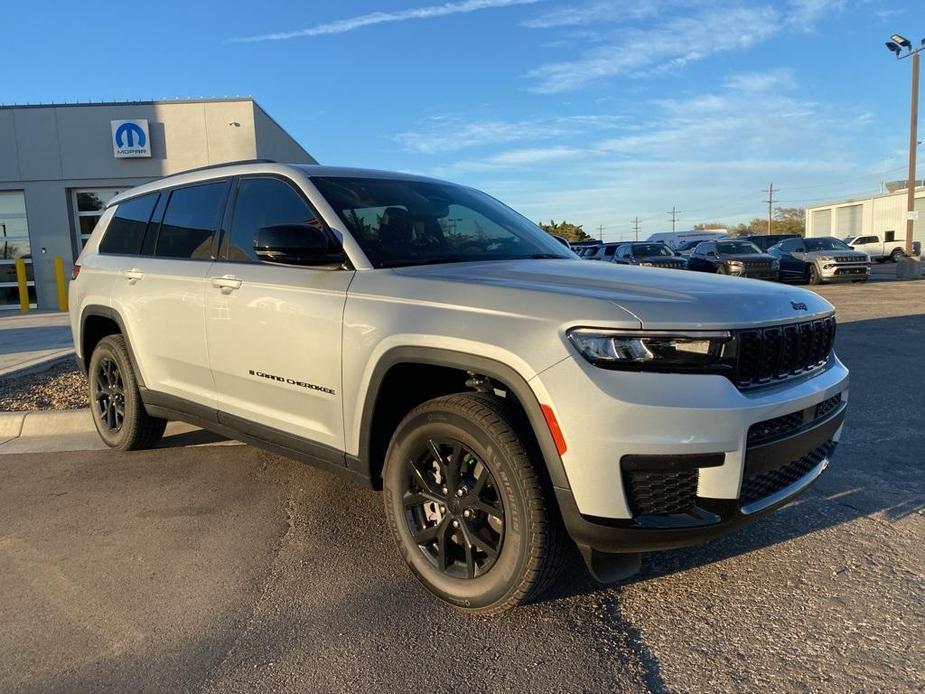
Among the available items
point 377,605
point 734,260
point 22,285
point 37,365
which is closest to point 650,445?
point 377,605

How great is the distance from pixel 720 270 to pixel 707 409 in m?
19.3

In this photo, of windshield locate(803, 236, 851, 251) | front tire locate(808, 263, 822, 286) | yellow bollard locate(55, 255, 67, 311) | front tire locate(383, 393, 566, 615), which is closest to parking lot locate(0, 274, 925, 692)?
front tire locate(383, 393, 566, 615)

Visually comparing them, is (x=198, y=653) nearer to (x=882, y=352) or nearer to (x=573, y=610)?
(x=573, y=610)

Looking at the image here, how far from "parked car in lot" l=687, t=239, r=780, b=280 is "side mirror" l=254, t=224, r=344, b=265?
56.9 ft

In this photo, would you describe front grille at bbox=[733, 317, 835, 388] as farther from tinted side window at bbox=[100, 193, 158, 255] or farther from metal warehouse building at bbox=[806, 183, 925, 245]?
metal warehouse building at bbox=[806, 183, 925, 245]

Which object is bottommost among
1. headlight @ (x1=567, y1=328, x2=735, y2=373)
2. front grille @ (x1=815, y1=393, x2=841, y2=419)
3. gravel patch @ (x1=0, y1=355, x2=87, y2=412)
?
gravel patch @ (x1=0, y1=355, x2=87, y2=412)

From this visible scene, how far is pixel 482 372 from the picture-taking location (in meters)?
2.62

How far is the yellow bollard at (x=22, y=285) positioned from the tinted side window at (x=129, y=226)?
1425cm

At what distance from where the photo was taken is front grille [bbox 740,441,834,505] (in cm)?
253

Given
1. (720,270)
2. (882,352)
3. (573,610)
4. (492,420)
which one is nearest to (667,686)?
(573,610)

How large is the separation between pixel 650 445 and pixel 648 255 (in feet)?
59.7

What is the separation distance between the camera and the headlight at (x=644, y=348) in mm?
2389

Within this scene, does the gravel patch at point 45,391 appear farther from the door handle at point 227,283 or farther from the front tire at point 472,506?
the front tire at point 472,506

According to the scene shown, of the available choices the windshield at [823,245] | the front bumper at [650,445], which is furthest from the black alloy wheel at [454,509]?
the windshield at [823,245]
